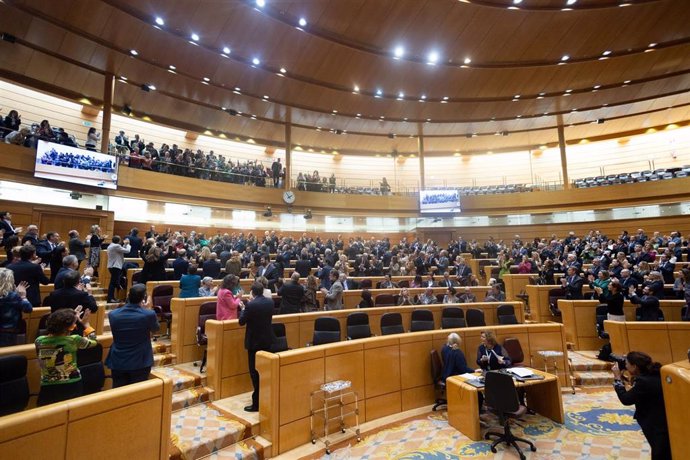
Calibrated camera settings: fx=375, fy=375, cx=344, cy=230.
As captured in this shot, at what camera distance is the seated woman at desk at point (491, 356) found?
4934 mm

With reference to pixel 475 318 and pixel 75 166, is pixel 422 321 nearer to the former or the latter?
pixel 475 318

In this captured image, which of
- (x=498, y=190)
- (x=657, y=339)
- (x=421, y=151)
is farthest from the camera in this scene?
(x=421, y=151)

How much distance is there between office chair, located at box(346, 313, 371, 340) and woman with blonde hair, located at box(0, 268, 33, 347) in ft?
12.6

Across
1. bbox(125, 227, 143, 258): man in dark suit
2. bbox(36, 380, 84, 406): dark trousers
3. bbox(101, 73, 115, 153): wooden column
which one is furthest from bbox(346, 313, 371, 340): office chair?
bbox(101, 73, 115, 153): wooden column

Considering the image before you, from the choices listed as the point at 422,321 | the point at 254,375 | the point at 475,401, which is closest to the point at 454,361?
the point at 475,401

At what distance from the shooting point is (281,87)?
1442cm

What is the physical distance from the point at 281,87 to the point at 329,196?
5114 mm

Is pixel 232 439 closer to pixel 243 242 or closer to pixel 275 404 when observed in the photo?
pixel 275 404

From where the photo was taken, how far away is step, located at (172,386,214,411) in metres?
4.16

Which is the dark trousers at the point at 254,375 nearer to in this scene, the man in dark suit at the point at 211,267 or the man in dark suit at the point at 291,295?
the man in dark suit at the point at 291,295

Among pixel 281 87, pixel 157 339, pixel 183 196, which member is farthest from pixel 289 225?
pixel 157 339

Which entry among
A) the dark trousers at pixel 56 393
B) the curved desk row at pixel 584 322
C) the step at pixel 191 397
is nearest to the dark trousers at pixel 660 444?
the step at pixel 191 397

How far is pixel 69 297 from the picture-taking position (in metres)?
3.50

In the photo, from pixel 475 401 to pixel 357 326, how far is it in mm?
2026
